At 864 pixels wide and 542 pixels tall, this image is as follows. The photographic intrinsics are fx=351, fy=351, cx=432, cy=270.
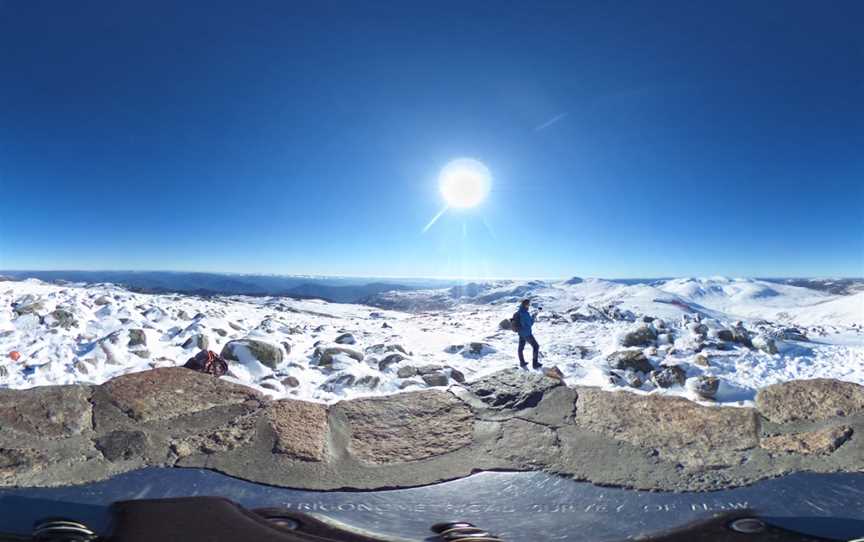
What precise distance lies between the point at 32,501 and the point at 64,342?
11.8ft

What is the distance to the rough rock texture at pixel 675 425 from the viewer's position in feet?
9.59

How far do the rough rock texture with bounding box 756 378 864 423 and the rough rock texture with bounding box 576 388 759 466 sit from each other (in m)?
0.34

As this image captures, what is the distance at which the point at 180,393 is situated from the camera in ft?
11.9

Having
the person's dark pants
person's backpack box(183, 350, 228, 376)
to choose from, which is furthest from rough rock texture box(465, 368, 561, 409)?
person's backpack box(183, 350, 228, 376)

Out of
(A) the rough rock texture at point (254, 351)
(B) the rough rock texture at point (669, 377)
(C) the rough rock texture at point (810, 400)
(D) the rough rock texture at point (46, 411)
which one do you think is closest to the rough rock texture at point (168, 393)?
(D) the rough rock texture at point (46, 411)

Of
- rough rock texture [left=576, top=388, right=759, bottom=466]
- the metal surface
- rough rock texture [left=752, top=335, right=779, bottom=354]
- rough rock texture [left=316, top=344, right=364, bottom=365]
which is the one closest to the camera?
the metal surface

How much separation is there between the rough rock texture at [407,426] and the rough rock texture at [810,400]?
303 centimetres

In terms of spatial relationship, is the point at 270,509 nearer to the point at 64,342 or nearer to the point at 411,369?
the point at 411,369

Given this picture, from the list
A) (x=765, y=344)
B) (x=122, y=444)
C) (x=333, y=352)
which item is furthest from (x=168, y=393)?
(x=765, y=344)

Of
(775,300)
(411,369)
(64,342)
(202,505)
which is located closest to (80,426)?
(202,505)

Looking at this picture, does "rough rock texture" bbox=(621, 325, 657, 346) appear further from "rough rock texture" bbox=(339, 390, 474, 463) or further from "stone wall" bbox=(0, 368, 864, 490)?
"rough rock texture" bbox=(339, 390, 474, 463)

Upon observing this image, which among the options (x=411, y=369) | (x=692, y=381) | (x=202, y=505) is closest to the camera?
(x=202, y=505)

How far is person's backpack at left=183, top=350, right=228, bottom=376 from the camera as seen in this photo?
4.25 meters

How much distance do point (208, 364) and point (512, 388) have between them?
3.73 meters
